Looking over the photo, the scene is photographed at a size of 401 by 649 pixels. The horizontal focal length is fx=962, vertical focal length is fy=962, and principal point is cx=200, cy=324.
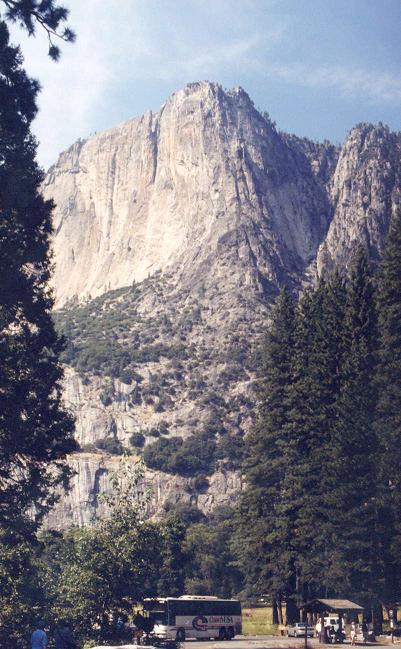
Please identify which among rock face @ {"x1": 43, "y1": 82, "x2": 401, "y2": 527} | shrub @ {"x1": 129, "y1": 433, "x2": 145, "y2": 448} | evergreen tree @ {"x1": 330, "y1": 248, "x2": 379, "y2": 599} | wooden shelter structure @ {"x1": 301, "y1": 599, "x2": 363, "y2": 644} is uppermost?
rock face @ {"x1": 43, "y1": 82, "x2": 401, "y2": 527}

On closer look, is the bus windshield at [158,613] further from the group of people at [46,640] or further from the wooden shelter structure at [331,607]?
the group of people at [46,640]

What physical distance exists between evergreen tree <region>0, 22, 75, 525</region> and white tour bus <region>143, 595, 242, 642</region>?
22.8 meters

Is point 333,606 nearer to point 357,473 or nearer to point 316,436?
point 357,473

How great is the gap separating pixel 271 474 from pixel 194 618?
1225cm

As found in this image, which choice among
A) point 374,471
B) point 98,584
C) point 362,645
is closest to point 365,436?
point 374,471

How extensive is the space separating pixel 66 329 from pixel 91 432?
1097 inches

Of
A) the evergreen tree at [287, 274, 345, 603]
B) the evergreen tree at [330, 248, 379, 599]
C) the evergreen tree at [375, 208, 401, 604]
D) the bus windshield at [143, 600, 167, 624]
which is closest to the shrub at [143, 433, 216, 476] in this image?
the evergreen tree at [287, 274, 345, 603]

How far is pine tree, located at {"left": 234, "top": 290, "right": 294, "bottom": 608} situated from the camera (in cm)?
6297

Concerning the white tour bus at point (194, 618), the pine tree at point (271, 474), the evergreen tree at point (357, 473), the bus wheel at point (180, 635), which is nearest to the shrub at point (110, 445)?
the pine tree at point (271, 474)

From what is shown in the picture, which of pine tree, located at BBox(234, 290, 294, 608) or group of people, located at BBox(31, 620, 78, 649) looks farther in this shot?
pine tree, located at BBox(234, 290, 294, 608)

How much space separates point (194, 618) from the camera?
59.8 meters

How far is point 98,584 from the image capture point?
4319 cm

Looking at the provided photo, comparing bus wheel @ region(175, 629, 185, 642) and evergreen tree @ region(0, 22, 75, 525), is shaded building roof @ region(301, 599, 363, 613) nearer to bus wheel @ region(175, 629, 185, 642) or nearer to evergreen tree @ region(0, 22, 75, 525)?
bus wheel @ region(175, 629, 185, 642)

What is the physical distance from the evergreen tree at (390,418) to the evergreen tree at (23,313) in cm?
2000
